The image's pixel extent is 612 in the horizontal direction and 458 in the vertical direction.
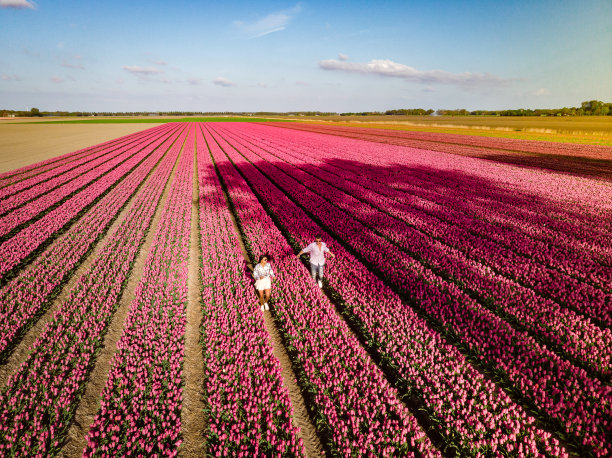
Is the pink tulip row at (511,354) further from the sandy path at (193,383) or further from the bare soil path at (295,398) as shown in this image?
the sandy path at (193,383)

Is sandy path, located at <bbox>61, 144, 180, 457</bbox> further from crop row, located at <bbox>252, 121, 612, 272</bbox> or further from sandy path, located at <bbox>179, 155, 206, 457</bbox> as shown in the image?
crop row, located at <bbox>252, 121, 612, 272</bbox>

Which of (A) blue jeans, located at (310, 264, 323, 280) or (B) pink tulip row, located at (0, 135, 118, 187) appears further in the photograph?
(B) pink tulip row, located at (0, 135, 118, 187)

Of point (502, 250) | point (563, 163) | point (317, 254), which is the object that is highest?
point (563, 163)

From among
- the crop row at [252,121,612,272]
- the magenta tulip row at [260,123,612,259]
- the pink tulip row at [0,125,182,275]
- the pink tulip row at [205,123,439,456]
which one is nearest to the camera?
the pink tulip row at [205,123,439,456]

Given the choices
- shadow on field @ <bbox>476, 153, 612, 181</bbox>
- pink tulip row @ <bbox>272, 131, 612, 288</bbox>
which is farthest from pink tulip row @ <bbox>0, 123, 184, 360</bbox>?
shadow on field @ <bbox>476, 153, 612, 181</bbox>

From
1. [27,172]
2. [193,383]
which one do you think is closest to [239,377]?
[193,383]

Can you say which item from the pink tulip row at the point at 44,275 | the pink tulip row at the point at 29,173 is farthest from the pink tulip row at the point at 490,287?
the pink tulip row at the point at 29,173

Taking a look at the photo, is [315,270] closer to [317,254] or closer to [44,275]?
[317,254]
